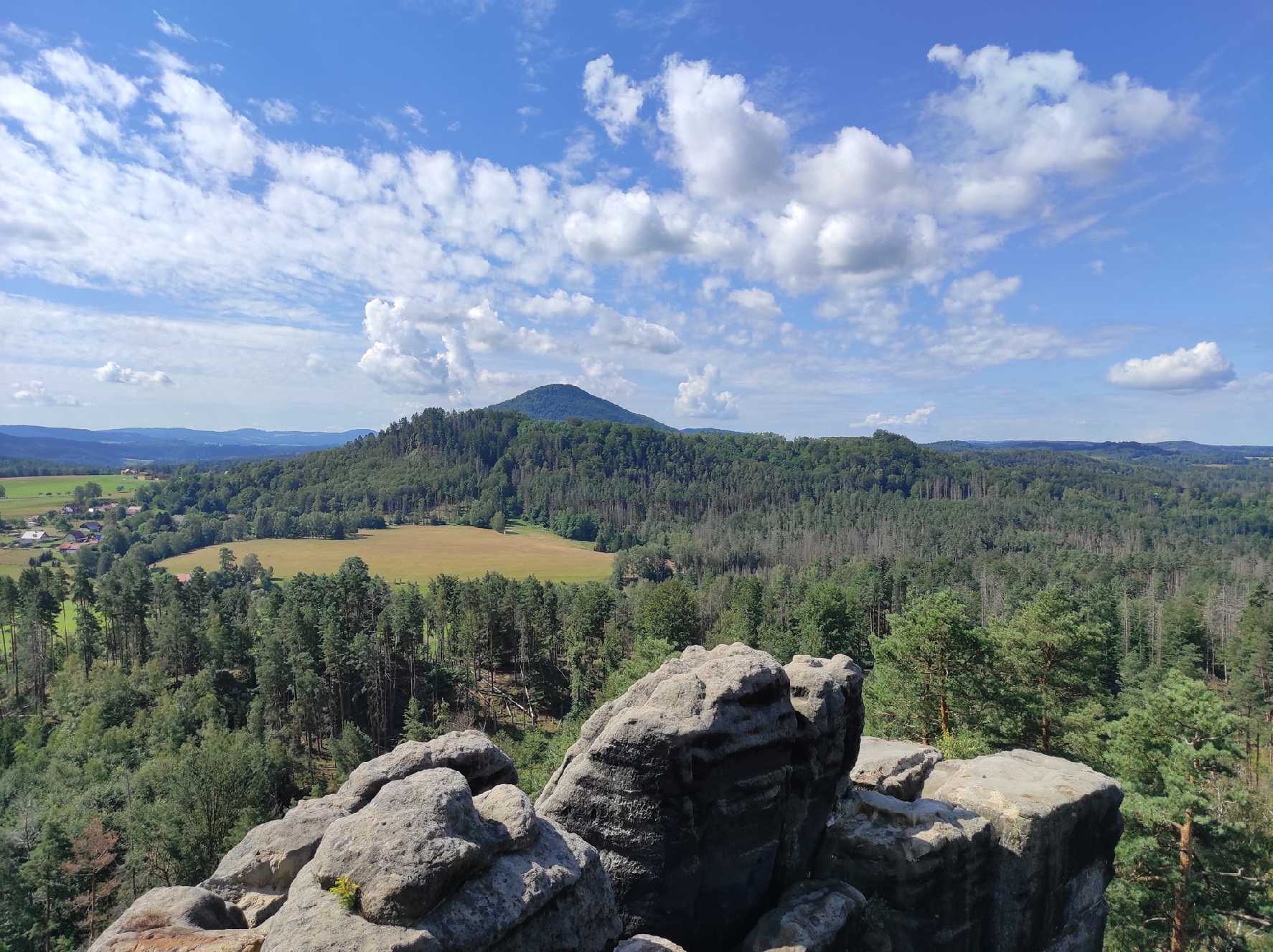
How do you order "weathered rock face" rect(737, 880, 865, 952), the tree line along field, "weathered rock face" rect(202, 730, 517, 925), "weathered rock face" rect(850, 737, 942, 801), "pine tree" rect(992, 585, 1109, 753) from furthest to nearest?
the tree line along field
"pine tree" rect(992, 585, 1109, 753)
"weathered rock face" rect(850, 737, 942, 801)
"weathered rock face" rect(737, 880, 865, 952)
"weathered rock face" rect(202, 730, 517, 925)

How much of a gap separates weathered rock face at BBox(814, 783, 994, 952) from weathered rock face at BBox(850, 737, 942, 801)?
2274mm

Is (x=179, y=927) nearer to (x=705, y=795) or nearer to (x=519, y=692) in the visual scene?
(x=705, y=795)

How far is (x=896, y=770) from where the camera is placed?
2195 centimetres

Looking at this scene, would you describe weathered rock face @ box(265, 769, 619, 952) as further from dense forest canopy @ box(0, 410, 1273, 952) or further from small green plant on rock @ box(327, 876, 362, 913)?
dense forest canopy @ box(0, 410, 1273, 952)

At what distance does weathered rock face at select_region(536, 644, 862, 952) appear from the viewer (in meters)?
15.0

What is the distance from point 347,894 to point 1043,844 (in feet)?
63.8

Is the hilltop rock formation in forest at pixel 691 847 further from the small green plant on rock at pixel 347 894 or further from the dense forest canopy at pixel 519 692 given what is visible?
the dense forest canopy at pixel 519 692

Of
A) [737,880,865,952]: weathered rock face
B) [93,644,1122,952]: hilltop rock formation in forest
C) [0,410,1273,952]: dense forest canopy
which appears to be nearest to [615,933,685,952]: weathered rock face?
[93,644,1122,952]: hilltop rock formation in forest

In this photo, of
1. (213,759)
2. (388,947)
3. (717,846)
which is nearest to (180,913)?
(388,947)

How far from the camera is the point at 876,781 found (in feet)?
70.4

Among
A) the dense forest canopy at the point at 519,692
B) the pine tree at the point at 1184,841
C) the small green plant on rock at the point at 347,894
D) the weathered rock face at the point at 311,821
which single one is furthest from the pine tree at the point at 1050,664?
the small green plant on rock at the point at 347,894

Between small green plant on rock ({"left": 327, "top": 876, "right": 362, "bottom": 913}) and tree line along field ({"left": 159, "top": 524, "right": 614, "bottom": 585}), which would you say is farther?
tree line along field ({"left": 159, "top": 524, "right": 614, "bottom": 585})

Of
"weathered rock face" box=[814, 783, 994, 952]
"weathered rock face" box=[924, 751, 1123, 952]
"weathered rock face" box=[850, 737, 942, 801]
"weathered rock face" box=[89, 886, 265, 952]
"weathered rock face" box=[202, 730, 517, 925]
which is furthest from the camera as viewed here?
"weathered rock face" box=[850, 737, 942, 801]

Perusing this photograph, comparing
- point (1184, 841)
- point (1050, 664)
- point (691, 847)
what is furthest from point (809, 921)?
point (1050, 664)
